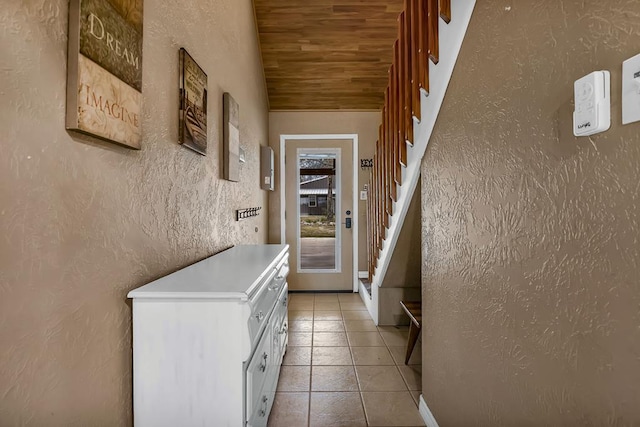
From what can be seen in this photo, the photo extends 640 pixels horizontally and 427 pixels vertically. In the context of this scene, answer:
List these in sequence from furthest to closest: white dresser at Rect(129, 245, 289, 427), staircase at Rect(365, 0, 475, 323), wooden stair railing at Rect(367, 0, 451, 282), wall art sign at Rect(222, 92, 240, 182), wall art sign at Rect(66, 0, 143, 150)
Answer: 1. wall art sign at Rect(222, 92, 240, 182)
2. wooden stair railing at Rect(367, 0, 451, 282)
3. staircase at Rect(365, 0, 475, 323)
4. white dresser at Rect(129, 245, 289, 427)
5. wall art sign at Rect(66, 0, 143, 150)

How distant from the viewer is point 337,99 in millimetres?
4371

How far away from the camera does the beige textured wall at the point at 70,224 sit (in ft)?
2.48

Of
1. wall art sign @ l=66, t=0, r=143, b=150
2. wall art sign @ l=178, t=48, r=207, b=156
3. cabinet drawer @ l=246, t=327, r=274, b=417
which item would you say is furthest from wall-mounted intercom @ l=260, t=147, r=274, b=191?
wall art sign @ l=66, t=0, r=143, b=150

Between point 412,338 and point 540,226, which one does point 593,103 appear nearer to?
point 540,226

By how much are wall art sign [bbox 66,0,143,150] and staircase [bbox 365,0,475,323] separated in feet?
3.76

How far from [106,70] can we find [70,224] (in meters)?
0.45

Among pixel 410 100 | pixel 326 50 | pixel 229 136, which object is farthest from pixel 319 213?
pixel 410 100

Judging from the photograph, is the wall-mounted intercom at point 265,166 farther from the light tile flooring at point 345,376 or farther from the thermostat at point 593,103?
the thermostat at point 593,103

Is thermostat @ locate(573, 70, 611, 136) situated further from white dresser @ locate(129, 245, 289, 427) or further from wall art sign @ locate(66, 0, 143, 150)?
wall art sign @ locate(66, 0, 143, 150)

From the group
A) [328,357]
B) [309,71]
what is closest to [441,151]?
[328,357]

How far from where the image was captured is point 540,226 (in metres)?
0.92

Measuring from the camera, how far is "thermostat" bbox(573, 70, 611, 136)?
68 cm

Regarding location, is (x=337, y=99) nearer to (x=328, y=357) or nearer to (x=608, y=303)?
(x=328, y=357)

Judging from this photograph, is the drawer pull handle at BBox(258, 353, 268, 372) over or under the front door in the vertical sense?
under
